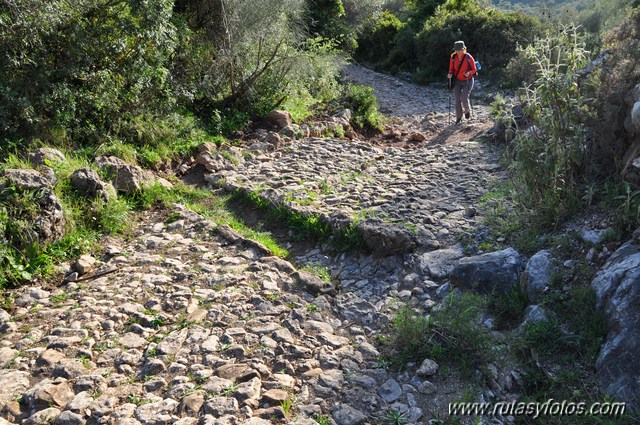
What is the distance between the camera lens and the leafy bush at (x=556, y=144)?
5730 mm

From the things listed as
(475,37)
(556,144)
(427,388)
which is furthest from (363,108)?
(475,37)

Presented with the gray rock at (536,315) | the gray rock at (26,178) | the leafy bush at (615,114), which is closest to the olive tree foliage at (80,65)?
the gray rock at (26,178)

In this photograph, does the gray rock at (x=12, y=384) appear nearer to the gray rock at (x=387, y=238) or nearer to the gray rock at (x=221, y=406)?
the gray rock at (x=221, y=406)

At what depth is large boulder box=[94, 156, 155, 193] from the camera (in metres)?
7.59

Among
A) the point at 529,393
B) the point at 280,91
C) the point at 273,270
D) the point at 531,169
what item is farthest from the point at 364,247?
the point at 280,91

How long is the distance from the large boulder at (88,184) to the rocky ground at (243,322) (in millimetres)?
661

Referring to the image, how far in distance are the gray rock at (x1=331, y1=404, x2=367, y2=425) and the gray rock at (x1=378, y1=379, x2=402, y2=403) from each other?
0.90 ft

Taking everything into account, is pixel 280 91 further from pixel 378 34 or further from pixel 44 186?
pixel 378 34

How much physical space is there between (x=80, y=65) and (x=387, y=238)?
5133 millimetres

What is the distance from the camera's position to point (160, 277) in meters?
5.88

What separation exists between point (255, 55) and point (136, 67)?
3.45 meters

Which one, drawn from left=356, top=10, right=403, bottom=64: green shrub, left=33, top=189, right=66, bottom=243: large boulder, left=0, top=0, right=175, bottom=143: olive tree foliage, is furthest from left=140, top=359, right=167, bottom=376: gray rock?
left=356, top=10, right=403, bottom=64: green shrub

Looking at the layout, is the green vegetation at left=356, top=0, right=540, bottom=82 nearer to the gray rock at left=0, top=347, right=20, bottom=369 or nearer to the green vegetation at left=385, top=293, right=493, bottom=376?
the green vegetation at left=385, top=293, right=493, bottom=376

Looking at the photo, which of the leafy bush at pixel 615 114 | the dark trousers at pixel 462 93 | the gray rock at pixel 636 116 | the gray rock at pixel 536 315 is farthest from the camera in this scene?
the dark trousers at pixel 462 93
